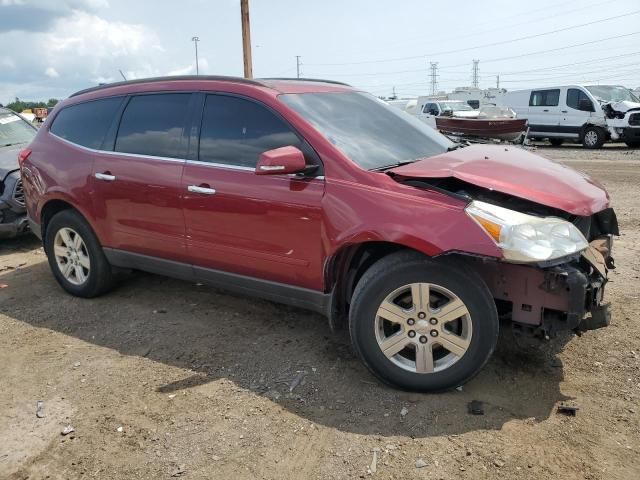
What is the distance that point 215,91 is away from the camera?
3979mm

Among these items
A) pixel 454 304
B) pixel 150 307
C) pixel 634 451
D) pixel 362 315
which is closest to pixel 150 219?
pixel 150 307

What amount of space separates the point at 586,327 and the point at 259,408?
190cm

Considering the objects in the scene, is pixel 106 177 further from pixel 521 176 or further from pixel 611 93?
pixel 611 93

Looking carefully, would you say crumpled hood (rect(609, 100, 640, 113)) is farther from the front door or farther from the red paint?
the front door

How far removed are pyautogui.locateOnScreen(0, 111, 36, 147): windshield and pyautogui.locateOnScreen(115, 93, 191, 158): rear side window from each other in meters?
4.49

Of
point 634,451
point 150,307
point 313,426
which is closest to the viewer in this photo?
point 634,451

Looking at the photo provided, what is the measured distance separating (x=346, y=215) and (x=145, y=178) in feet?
5.85

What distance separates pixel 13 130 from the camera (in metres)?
8.32

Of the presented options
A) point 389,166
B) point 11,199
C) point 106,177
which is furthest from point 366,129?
point 11,199

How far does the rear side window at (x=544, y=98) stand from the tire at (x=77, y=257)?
1831 centimetres

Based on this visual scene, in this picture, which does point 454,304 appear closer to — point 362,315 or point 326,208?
point 362,315

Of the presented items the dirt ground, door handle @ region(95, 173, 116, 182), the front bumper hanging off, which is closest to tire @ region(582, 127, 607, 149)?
the dirt ground

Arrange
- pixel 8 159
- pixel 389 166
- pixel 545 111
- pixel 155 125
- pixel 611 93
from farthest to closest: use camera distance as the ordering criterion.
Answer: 1. pixel 545 111
2. pixel 611 93
3. pixel 8 159
4. pixel 155 125
5. pixel 389 166

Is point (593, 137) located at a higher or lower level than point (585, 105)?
lower
